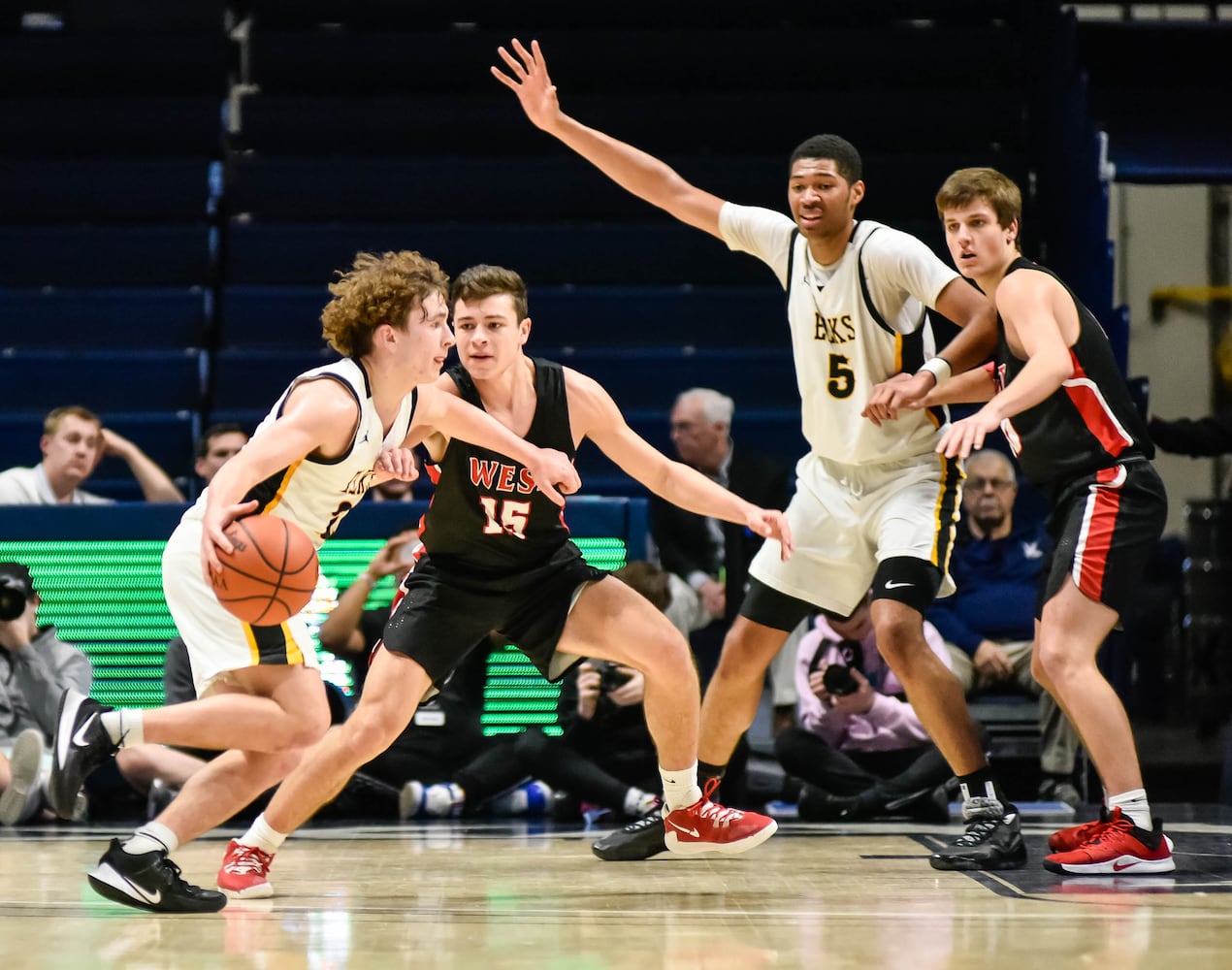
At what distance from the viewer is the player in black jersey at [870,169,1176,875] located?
4.22 meters

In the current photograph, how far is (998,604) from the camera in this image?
6.67 m

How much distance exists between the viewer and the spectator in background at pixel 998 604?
6.34 metres

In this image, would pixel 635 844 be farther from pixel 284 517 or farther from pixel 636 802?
pixel 284 517

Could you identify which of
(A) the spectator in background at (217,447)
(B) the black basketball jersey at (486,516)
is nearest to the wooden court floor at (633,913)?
(B) the black basketball jersey at (486,516)

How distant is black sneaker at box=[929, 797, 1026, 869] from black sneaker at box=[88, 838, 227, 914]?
2.02 m

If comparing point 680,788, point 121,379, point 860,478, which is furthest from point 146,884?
point 121,379

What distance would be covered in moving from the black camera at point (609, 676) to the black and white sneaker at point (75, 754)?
8.55 feet

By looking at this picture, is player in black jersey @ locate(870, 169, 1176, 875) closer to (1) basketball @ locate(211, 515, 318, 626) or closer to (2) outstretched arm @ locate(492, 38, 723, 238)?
(2) outstretched arm @ locate(492, 38, 723, 238)

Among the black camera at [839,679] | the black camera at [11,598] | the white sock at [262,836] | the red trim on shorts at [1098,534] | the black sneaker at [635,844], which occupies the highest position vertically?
the red trim on shorts at [1098,534]

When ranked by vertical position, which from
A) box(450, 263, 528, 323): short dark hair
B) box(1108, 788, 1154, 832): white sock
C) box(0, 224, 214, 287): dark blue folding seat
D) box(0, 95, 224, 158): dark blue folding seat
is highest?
box(0, 95, 224, 158): dark blue folding seat

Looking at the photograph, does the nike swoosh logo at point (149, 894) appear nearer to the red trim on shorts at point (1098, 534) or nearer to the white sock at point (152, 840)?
the white sock at point (152, 840)

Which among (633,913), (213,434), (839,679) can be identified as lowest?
(633,913)

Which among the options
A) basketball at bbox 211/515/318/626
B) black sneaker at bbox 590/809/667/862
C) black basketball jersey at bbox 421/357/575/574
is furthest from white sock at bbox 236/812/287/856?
black sneaker at bbox 590/809/667/862

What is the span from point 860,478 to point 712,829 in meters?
1.11
